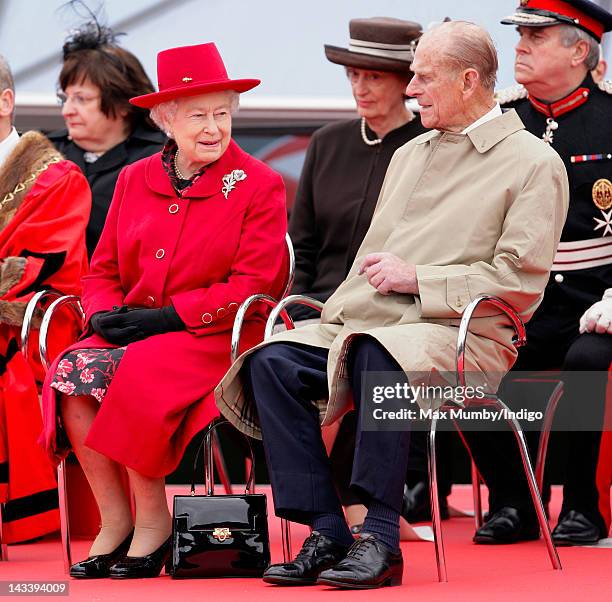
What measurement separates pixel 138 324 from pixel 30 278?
697 mm

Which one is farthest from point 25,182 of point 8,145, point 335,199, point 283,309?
point 283,309

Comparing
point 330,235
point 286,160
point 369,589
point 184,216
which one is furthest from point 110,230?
point 286,160

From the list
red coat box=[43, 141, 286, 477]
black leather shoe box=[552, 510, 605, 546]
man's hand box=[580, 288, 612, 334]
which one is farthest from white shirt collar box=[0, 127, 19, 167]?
black leather shoe box=[552, 510, 605, 546]

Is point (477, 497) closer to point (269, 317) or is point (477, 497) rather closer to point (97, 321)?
point (269, 317)

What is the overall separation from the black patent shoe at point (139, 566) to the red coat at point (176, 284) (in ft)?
0.73

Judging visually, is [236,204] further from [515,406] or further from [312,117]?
[312,117]

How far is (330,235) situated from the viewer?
4910mm

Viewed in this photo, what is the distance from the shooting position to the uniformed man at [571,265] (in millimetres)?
4277

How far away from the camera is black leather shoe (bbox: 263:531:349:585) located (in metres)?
3.41

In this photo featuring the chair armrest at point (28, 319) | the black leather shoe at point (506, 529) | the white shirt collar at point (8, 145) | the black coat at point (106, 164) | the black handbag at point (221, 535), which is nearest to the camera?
the black handbag at point (221, 535)

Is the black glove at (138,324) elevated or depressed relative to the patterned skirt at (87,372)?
elevated

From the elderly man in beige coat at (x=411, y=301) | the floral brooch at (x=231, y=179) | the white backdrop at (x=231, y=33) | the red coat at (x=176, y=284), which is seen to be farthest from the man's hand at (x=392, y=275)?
the white backdrop at (x=231, y=33)

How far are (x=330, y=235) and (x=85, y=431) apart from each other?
4.54ft

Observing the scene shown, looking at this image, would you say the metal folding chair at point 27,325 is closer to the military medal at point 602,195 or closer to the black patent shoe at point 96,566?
the black patent shoe at point 96,566
